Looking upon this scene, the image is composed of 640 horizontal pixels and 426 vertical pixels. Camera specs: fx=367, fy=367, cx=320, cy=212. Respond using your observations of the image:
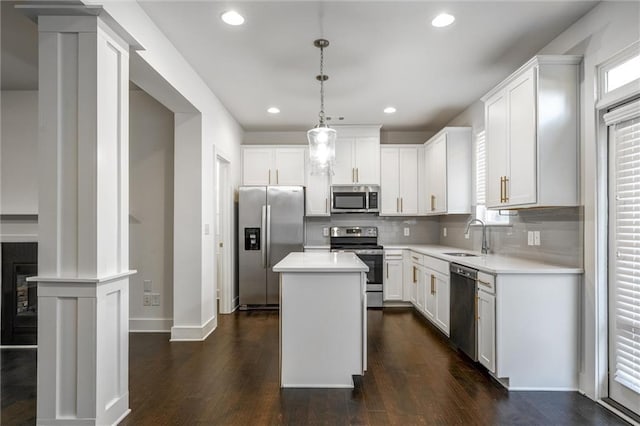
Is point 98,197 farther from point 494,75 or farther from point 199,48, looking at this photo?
point 494,75

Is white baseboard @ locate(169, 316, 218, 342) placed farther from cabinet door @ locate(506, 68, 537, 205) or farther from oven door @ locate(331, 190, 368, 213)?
cabinet door @ locate(506, 68, 537, 205)

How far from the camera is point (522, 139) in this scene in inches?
115

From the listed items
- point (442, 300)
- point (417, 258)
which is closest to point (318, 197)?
point (417, 258)

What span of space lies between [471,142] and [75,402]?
470cm

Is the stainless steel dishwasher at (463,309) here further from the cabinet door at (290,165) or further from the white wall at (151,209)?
the white wall at (151,209)

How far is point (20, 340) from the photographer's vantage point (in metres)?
3.73

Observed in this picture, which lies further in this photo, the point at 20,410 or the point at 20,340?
the point at 20,340

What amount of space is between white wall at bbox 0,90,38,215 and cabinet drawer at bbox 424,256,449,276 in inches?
170

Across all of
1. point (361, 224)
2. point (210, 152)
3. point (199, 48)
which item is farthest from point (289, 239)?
point (199, 48)

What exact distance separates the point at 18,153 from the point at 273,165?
310cm

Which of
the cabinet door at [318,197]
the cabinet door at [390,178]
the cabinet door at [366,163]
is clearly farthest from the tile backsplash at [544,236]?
the cabinet door at [318,197]

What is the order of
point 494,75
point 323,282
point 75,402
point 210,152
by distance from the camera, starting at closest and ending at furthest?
point 75,402 → point 323,282 → point 494,75 → point 210,152

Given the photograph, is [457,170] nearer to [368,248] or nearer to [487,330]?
[368,248]

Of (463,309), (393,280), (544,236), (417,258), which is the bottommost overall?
(393,280)
